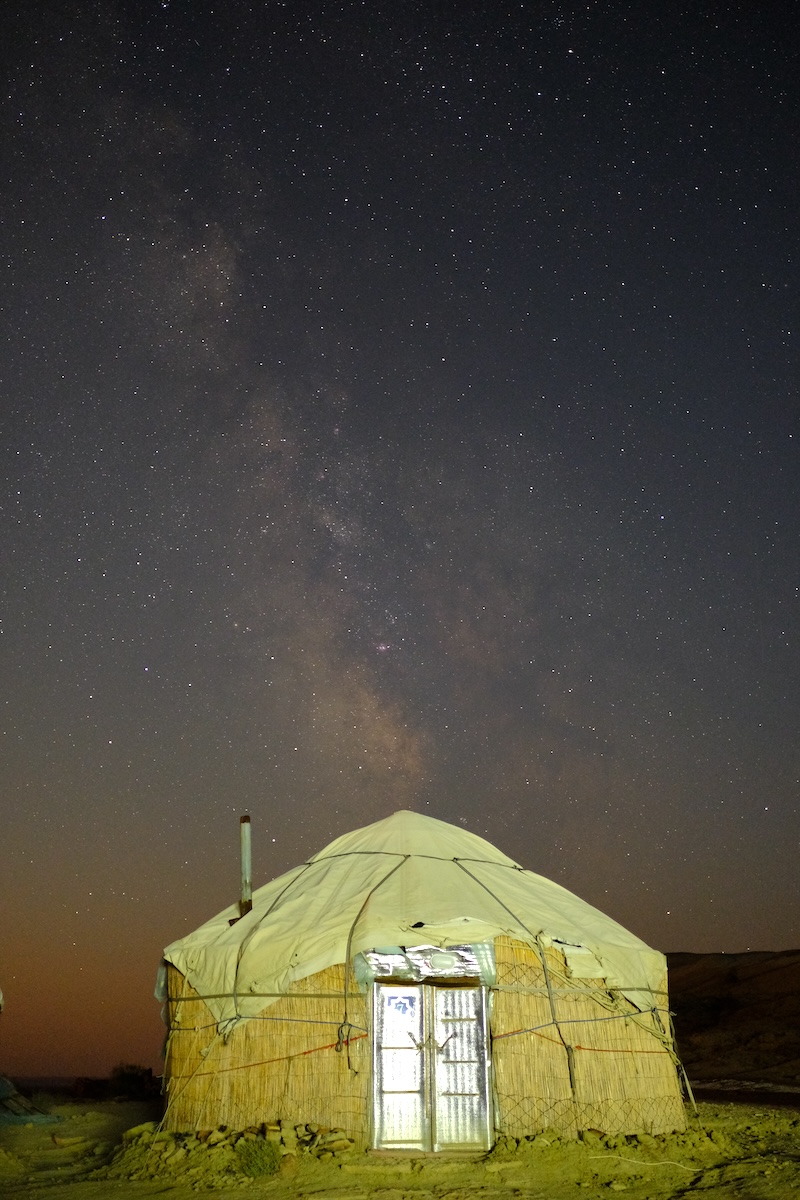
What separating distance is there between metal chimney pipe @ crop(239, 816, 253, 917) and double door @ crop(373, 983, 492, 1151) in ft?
7.34

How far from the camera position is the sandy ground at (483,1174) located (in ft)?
24.7

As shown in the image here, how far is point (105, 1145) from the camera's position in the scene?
35.1 ft

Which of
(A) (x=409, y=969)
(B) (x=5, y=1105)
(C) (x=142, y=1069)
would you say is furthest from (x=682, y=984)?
(A) (x=409, y=969)

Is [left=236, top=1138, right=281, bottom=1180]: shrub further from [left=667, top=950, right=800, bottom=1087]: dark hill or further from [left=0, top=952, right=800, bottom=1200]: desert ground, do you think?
[left=667, top=950, right=800, bottom=1087]: dark hill

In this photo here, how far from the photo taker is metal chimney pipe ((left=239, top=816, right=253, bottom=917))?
1077 centimetres

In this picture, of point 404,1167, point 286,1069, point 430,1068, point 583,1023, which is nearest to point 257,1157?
point 286,1069

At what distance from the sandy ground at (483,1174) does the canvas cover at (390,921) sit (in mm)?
1355

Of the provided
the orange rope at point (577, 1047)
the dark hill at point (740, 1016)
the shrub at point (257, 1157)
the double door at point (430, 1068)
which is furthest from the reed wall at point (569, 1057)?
the dark hill at point (740, 1016)

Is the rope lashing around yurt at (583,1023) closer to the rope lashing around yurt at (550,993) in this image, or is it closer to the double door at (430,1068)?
the rope lashing around yurt at (550,993)

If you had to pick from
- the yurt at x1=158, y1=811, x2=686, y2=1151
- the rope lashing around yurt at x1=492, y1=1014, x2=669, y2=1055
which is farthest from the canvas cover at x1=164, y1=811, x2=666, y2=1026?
the rope lashing around yurt at x1=492, y1=1014, x2=669, y2=1055

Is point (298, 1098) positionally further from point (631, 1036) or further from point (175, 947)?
point (631, 1036)

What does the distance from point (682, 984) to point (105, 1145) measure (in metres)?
23.9

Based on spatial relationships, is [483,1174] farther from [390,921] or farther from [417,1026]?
[390,921]

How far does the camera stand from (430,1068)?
8.91 metres
